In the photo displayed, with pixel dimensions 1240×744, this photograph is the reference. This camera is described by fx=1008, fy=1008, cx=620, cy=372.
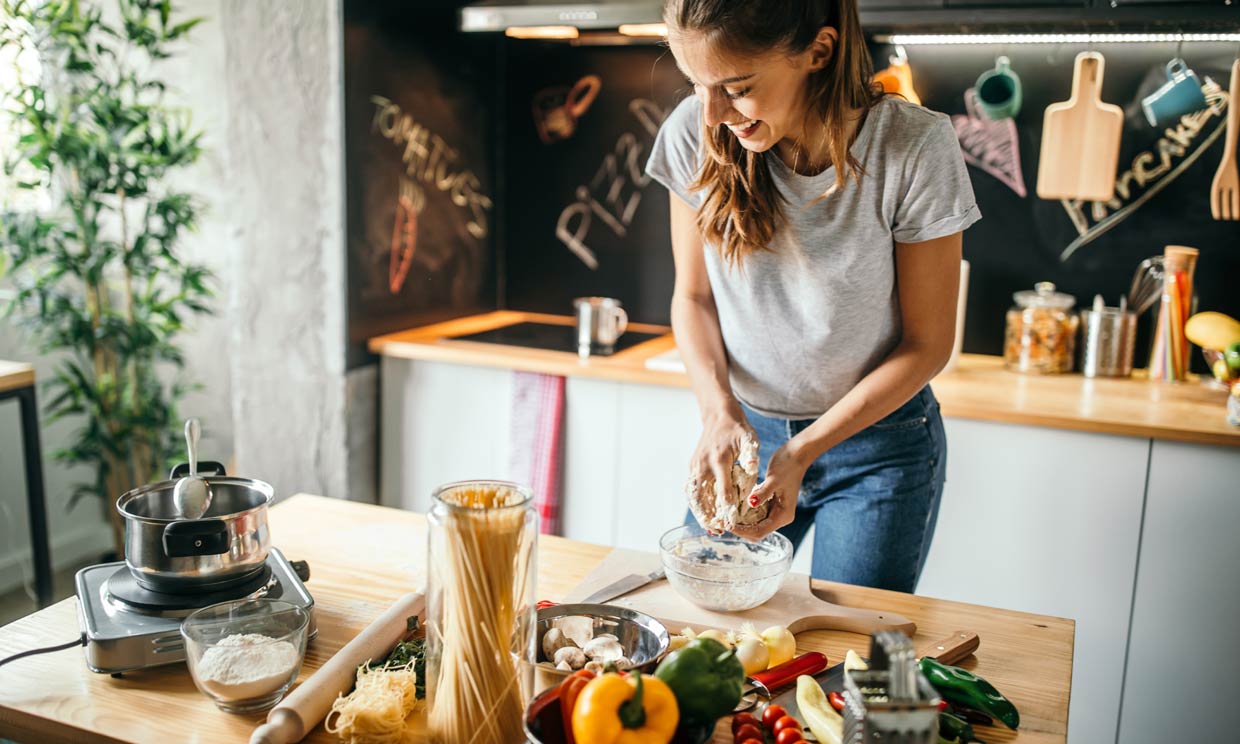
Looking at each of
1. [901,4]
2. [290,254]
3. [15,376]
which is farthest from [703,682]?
[15,376]

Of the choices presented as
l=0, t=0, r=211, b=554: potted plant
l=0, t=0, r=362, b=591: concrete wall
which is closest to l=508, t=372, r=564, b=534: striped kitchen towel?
l=0, t=0, r=362, b=591: concrete wall

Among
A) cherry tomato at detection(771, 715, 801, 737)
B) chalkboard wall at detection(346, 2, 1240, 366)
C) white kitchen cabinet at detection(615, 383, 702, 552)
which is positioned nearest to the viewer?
cherry tomato at detection(771, 715, 801, 737)

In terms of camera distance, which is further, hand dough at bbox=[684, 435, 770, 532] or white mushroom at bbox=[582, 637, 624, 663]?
hand dough at bbox=[684, 435, 770, 532]

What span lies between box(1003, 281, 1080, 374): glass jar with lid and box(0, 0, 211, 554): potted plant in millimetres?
2155

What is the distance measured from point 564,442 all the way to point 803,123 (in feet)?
4.01

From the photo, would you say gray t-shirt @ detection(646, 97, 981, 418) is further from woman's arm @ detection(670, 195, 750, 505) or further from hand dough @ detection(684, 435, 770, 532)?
hand dough @ detection(684, 435, 770, 532)

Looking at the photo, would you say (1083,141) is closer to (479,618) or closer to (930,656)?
(930,656)

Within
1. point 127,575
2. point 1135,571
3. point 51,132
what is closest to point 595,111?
point 51,132

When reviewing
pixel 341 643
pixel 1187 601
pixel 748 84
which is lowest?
pixel 1187 601

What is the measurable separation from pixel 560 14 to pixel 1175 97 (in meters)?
1.42

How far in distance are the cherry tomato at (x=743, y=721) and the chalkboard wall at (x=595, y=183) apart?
1736 millimetres

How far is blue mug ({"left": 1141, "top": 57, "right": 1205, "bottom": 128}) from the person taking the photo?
2.29m

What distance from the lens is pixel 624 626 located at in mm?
1070

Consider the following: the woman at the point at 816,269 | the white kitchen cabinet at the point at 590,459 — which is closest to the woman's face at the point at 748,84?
the woman at the point at 816,269
